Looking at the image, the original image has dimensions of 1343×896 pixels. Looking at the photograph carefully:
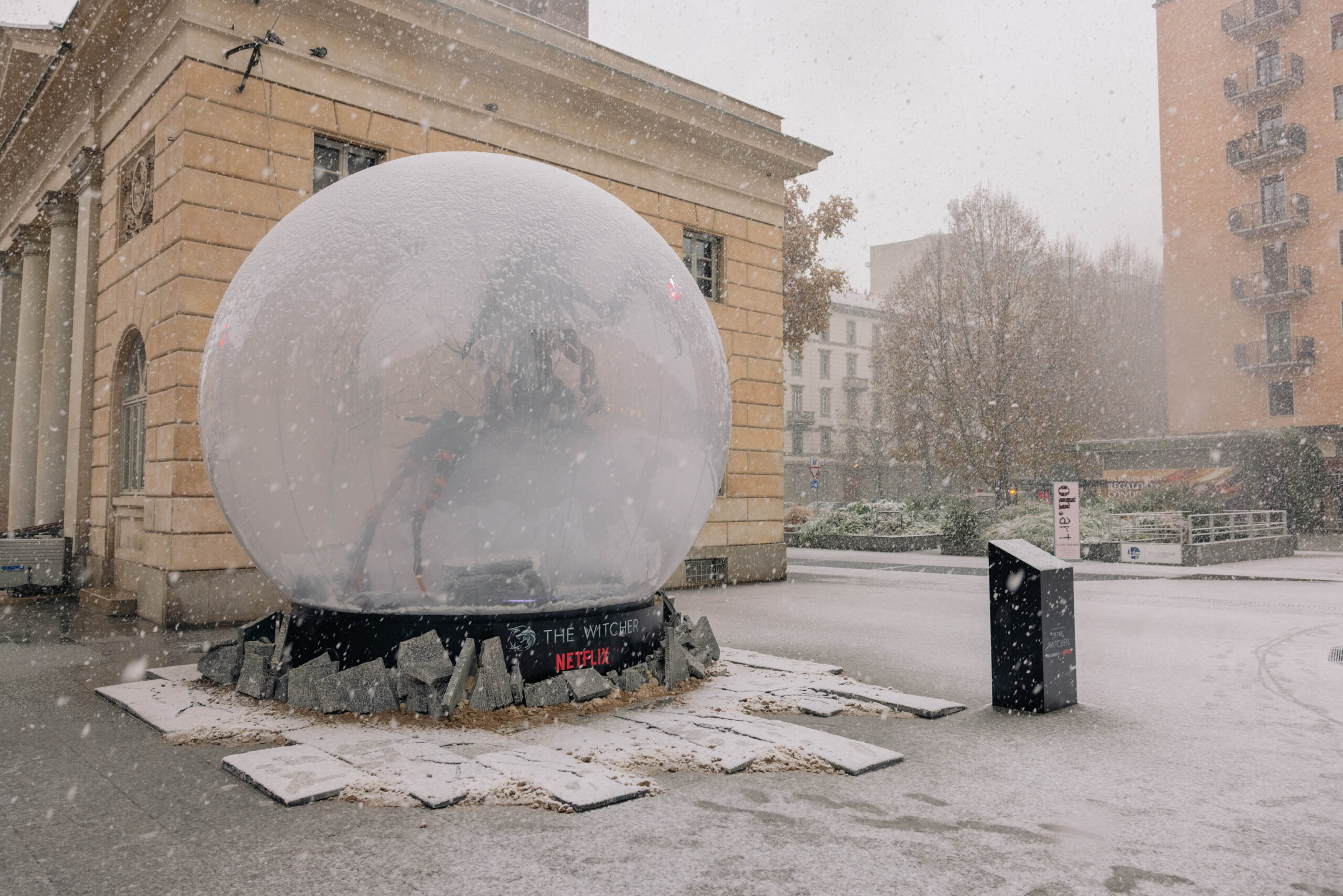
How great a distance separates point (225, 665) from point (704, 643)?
12.3 ft

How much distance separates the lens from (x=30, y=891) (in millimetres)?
3332

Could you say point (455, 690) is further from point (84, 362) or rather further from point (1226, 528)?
point (1226, 528)

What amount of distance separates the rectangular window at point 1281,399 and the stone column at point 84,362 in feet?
129

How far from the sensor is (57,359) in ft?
50.1

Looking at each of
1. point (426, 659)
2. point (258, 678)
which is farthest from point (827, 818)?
point (258, 678)

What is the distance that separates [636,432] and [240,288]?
122 inches

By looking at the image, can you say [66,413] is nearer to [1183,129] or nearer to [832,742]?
[832,742]

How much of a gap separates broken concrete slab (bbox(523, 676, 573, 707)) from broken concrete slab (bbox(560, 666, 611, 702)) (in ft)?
0.12

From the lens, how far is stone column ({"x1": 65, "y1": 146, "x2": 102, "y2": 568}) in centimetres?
1337

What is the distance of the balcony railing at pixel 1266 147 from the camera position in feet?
112

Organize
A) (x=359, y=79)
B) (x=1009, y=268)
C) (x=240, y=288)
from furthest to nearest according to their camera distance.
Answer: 1. (x=1009, y=268)
2. (x=359, y=79)
3. (x=240, y=288)

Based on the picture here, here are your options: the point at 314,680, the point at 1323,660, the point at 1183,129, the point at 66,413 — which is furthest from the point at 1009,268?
the point at 314,680

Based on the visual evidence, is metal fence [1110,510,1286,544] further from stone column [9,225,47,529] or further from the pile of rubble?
stone column [9,225,47,529]

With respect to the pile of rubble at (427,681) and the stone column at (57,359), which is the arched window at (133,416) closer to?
the stone column at (57,359)
